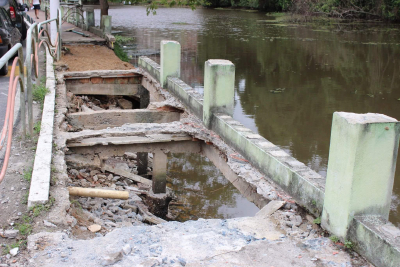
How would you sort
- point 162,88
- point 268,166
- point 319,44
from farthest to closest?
point 319,44 < point 162,88 < point 268,166

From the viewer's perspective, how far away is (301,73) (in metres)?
18.8

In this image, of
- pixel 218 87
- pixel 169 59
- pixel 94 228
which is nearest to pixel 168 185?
pixel 169 59

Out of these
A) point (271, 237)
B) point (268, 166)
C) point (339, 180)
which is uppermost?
point (339, 180)

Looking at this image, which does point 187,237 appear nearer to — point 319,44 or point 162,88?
point 162,88

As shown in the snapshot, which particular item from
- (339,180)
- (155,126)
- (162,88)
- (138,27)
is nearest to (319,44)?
(138,27)

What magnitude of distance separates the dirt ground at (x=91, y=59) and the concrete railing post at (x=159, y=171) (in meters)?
4.83

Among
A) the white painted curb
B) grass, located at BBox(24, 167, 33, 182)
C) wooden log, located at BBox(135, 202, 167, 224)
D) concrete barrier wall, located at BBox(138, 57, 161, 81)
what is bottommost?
wooden log, located at BBox(135, 202, 167, 224)

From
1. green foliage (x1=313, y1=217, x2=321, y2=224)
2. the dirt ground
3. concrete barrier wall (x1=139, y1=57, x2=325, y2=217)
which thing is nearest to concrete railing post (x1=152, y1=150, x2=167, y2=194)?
concrete barrier wall (x1=139, y1=57, x2=325, y2=217)

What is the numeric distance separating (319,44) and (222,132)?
20970mm

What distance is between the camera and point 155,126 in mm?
7457

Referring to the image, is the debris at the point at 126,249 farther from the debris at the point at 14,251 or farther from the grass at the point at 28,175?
the grass at the point at 28,175

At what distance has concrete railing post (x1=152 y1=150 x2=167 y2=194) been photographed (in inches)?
326

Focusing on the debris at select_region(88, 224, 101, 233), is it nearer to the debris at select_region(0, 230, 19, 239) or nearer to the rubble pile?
the rubble pile

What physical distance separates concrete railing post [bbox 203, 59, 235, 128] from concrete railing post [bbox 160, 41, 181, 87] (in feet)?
8.24
